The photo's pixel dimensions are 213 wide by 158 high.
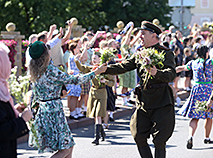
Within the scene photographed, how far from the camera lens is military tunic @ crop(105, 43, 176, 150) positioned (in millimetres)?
5966

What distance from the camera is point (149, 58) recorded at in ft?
19.1

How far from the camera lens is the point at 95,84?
8.73 meters

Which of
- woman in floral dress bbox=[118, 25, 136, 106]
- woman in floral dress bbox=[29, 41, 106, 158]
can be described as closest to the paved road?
woman in floral dress bbox=[29, 41, 106, 158]

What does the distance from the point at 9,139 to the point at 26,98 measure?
0.74 meters

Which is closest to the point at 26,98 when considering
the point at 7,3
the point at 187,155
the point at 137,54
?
the point at 137,54

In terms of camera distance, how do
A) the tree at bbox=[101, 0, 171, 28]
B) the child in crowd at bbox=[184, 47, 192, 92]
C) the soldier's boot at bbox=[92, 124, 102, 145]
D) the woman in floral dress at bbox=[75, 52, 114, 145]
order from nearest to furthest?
the soldier's boot at bbox=[92, 124, 102, 145] → the woman in floral dress at bbox=[75, 52, 114, 145] → the child in crowd at bbox=[184, 47, 192, 92] → the tree at bbox=[101, 0, 171, 28]

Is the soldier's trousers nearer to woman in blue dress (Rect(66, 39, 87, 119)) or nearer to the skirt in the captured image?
the skirt

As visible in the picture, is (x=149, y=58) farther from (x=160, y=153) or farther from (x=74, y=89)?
(x=74, y=89)

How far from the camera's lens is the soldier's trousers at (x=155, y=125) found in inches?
235

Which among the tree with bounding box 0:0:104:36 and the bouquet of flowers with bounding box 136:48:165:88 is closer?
the bouquet of flowers with bounding box 136:48:165:88

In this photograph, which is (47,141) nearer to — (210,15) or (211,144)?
(211,144)

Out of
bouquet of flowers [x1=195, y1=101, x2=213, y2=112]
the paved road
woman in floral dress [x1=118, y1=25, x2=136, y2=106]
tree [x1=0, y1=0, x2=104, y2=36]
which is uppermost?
tree [x1=0, y1=0, x2=104, y2=36]

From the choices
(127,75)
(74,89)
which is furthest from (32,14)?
(74,89)

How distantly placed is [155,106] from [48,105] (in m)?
1.44
